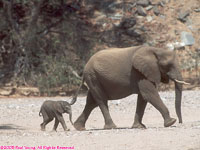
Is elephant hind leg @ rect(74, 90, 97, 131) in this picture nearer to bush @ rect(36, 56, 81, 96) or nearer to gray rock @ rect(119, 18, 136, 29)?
bush @ rect(36, 56, 81, 96)

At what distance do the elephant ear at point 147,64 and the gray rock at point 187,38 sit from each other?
49.6ft

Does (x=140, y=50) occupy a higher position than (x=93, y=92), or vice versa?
(x=140, y=50)

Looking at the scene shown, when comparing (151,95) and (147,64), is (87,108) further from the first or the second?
(147,64)

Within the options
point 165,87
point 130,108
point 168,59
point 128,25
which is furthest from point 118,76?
point 128,25

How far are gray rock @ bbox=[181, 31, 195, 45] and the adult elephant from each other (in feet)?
47.5

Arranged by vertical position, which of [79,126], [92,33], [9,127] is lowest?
[92,33]

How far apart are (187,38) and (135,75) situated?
15.4 metres

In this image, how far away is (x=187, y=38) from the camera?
28.4 m

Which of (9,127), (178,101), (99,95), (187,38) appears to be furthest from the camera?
(187,38)

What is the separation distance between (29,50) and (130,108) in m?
8.11

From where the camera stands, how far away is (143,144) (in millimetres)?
10469

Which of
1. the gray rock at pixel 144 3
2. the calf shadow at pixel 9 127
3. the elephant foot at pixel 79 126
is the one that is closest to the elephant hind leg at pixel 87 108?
the elephant foot at pixel 79 126

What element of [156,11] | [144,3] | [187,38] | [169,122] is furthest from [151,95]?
[144,3]

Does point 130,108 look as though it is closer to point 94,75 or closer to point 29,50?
point 94,75
